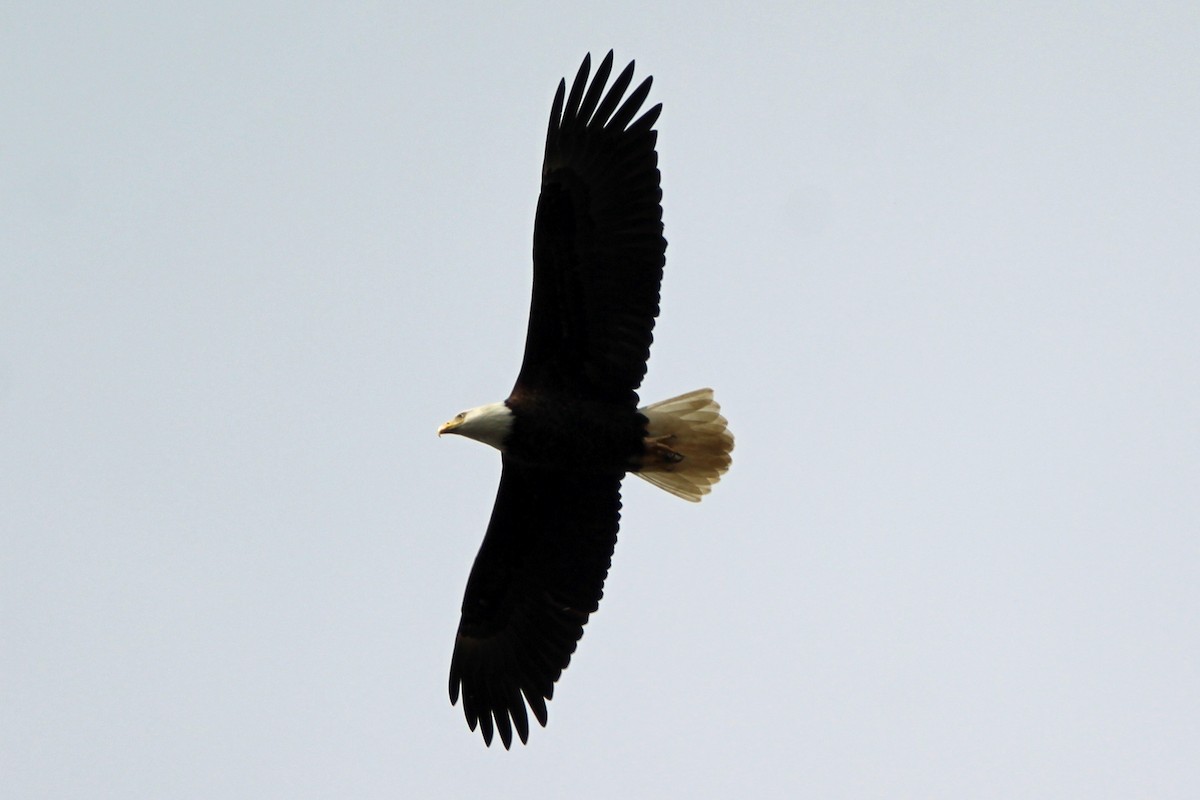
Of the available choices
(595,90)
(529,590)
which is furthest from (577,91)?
(529,590)

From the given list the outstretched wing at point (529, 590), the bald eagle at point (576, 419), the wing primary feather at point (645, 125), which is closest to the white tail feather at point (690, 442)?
the bald eagle at point (576, 419)

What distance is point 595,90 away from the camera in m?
10.8

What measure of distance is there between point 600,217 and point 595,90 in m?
0.82

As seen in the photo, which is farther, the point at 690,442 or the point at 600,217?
the point at 690,442

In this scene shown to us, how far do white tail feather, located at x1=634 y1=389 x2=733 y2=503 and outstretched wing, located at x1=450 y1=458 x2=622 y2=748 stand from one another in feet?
1.40

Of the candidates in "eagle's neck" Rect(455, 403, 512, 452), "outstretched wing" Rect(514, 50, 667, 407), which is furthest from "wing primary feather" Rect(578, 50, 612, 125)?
"eagle's neck" Rect(455, 403, 512, 452)

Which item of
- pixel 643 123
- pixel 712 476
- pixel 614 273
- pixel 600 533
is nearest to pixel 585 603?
pixel 600 533

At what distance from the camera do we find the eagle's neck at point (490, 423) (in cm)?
1096

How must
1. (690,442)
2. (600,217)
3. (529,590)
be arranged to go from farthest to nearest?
(529,590), (690,442), (600,217)

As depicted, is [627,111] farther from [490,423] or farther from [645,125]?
[490,423]

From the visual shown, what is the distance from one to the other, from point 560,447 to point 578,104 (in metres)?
2.22

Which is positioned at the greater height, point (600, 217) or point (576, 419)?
point (600, 217)

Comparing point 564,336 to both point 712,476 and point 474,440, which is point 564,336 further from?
point 712,476

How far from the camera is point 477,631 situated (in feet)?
39.3
